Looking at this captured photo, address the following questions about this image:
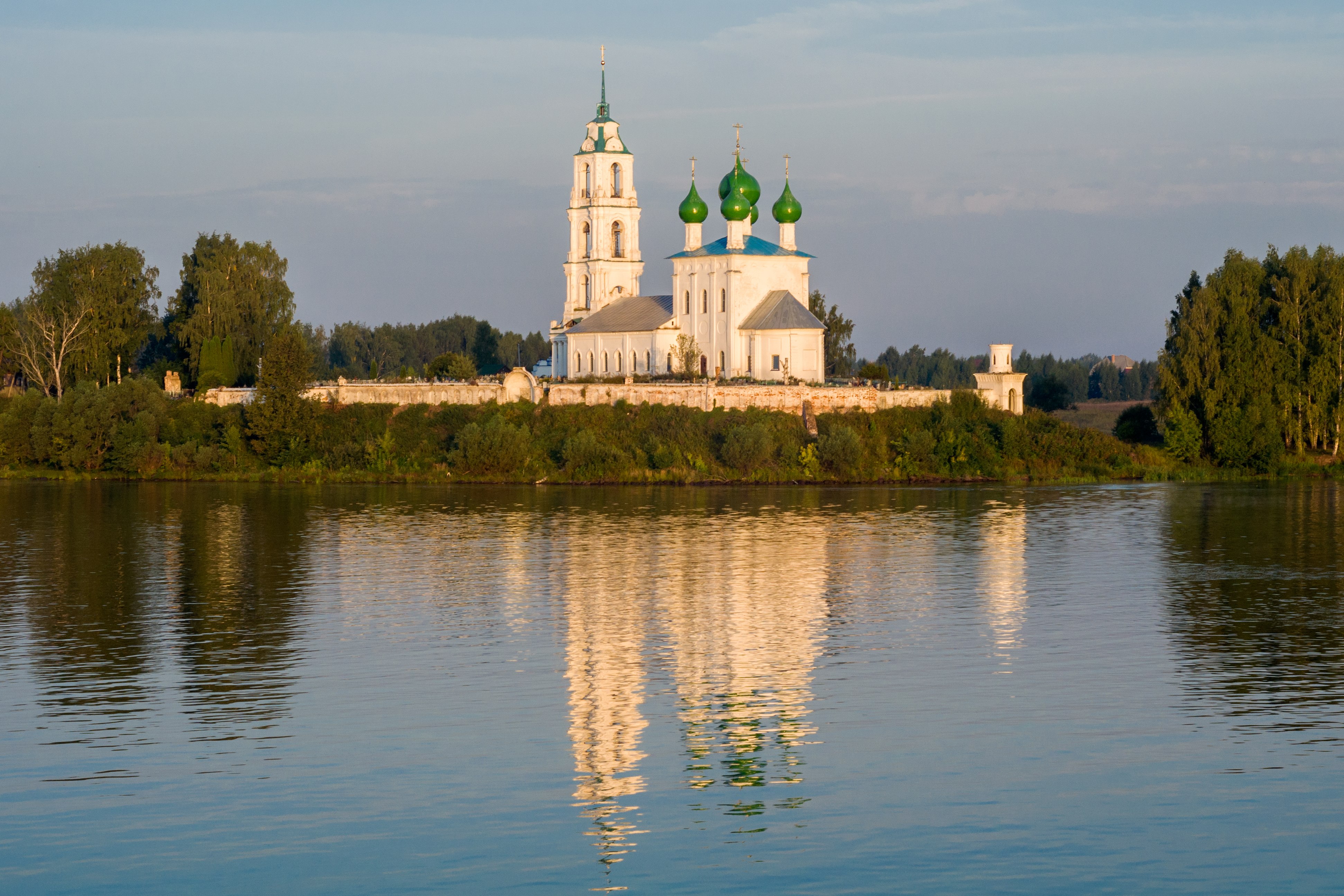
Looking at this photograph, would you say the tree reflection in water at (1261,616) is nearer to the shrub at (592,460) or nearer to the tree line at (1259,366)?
the tree line at (1259,366)

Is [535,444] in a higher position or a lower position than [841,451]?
higher

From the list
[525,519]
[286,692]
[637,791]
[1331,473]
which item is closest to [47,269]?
[525,519]

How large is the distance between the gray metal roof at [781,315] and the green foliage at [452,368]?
Result: 13143mm

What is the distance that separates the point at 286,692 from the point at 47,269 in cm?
5815

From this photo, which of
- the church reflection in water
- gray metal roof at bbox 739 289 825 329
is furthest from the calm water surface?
gray metal roof at bbox 739 289 825 329

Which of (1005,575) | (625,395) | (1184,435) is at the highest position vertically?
(625,395)

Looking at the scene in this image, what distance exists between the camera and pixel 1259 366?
55969 mm

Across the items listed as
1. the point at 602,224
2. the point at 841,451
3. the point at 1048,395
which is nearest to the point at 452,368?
the point at 602,224

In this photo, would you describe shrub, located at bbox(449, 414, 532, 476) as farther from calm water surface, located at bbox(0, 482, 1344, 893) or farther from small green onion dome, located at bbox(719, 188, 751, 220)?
calm water surface, located at bbox(0, 482, 1344, 893)

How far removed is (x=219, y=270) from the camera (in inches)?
2744

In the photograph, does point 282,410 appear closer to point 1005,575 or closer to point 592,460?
point 592,460

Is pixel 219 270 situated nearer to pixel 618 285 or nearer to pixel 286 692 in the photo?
pixel 618 285

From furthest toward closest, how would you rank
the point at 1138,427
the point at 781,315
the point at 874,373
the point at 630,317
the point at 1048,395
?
1. the point at 1048,395
2. the point at 630,317
3. the point at 874,373
4. the point at 781,315
5. the point at 1138,427

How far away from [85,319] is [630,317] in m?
23.6
